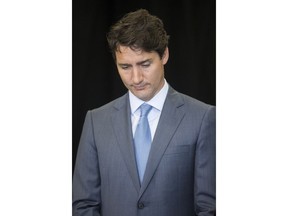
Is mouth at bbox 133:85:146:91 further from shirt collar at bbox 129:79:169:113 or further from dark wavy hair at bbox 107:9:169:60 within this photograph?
dark wavy hair at bbox 107:9:169:60

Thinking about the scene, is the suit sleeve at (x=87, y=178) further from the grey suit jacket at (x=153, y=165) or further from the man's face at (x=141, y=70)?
the man's face at (x=141, y=70)

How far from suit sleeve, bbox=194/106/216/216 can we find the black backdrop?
0.09 meters

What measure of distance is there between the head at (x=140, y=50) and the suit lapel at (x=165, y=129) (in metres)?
0.08

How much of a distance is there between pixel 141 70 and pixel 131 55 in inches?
2.9

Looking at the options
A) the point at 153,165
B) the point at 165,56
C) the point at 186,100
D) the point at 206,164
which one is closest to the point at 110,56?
the point at 165,56

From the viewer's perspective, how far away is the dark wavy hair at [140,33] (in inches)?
95.4

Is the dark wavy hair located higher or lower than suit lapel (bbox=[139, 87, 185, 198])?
higher

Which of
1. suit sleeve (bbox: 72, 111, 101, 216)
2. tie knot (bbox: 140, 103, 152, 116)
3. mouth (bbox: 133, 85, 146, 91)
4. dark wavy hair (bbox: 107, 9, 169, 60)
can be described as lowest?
suit sleeve (bbox: 72, 111, 101, 216)

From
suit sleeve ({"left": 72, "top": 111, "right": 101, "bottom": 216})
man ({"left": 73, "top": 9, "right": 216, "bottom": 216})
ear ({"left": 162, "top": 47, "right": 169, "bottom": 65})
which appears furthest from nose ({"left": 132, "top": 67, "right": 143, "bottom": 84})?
suit sleeve ({"left": 72, "top": 111, "right": 101, "bottom": 216})

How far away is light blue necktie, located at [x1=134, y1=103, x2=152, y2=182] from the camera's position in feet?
8.05

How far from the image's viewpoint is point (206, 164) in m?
2.45

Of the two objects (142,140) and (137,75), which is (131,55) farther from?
(142,140)

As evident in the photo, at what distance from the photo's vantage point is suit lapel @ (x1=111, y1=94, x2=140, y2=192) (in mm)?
2457
